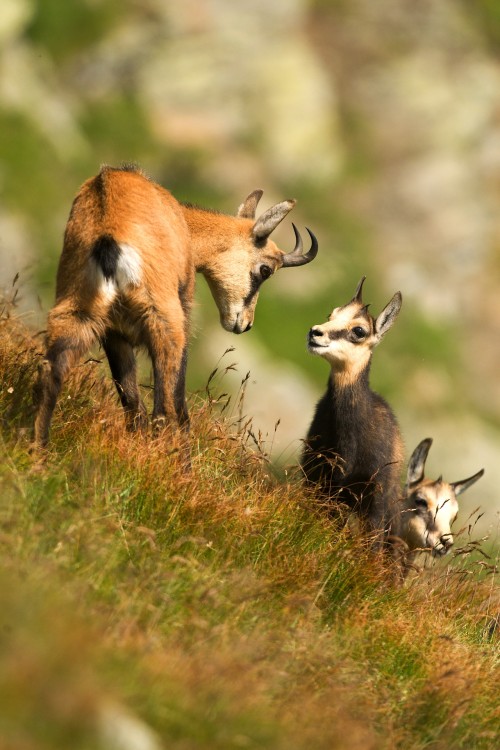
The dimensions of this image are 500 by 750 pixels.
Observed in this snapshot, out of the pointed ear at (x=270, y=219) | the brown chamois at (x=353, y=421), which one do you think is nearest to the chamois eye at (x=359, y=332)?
the brown chamois at (x=353, y=421)

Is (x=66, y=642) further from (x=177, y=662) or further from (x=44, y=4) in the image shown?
(x=44, y=4)

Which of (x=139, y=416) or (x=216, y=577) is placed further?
(x=139, y=416)

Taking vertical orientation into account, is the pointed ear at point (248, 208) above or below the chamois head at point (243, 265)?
above

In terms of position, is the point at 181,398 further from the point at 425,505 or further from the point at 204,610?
the point at 425,505

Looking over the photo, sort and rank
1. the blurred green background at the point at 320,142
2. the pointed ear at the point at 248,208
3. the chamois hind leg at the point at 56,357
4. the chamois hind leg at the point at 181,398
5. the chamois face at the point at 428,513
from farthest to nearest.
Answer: the blurred green background at the point at 320,142
the pointed ear at the point at 248,208
the chamois face at the point at 428,513
the chamois hind leg at the point at 181,398
the chamois hind leg at the point at 56,357

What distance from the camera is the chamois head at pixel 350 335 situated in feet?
31.4

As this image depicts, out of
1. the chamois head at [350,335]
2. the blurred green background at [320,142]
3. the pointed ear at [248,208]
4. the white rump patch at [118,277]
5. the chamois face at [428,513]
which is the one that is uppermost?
the blurred green background at [320,142]

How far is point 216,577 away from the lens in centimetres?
679

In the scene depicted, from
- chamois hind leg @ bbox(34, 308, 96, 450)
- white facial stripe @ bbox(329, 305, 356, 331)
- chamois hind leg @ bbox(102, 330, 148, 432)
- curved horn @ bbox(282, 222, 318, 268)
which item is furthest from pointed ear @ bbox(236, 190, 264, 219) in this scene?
chamois hind leg @ bbox(34, 308, 96, 450)

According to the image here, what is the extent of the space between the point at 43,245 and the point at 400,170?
12.5m

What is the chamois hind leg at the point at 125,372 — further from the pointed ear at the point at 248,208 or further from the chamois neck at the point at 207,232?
the pointed ear at the point at 248,208

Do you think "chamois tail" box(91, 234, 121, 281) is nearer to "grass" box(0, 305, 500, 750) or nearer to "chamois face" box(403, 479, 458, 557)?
"grass" box(0, 305, 500, 750)

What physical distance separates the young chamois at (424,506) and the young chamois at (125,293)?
2.38 m

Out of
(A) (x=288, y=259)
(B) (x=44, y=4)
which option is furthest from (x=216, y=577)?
(B) (x=44, y=4)
